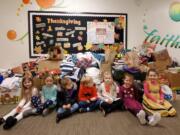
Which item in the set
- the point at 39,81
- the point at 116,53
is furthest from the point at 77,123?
the point at 116,53

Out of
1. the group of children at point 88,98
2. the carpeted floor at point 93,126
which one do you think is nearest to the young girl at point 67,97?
the group of children at point 88,98

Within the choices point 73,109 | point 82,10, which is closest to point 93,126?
point 73,109

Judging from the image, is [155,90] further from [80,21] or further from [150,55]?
[80,21]

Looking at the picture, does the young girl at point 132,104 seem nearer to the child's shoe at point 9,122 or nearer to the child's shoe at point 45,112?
the child's shoe at point 45,112

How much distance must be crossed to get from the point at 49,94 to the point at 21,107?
17.3 inches

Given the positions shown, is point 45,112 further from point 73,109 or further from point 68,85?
point 68,85

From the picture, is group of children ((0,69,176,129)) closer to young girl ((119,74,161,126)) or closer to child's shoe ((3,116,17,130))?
young girl ((119,74,161,126))

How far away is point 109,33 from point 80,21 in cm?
63

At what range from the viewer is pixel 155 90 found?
3.17 metres

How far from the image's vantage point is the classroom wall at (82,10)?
4.30m

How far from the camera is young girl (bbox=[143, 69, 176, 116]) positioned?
2928 mm

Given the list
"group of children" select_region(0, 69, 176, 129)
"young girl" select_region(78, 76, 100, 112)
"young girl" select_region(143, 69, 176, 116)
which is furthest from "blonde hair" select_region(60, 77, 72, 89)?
"young girl" select_region(143, 69, 176, 116)

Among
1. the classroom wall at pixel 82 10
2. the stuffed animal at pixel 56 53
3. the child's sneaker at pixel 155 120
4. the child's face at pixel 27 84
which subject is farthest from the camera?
the classroom wall at pixel 82 10

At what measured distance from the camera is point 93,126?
2566 millimetres
